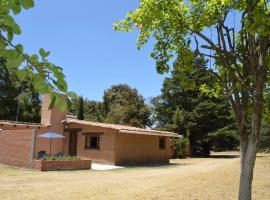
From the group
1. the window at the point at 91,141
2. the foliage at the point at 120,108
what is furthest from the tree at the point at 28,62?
the foliage at the point at 120,108

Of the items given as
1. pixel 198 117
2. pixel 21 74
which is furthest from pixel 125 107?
pixel 21 74

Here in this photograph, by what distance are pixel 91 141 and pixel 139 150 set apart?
386cm

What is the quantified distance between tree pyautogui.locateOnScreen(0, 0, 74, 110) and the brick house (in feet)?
78.1

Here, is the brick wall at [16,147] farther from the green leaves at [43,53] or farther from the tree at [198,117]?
the tree at [198,117]

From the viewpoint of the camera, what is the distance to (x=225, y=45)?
923cm

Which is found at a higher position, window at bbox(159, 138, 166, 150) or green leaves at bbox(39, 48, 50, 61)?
window at bbox(159, 138, 166, 150)

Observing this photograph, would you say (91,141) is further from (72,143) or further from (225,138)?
(225,138)

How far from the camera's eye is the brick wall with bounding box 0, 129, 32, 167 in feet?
79.3

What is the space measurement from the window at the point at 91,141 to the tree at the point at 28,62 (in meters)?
28.1

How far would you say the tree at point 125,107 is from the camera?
167 feet

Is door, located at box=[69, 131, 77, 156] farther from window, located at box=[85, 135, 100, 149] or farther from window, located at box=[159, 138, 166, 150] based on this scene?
window, located at box=[159, 138, 166, 150]

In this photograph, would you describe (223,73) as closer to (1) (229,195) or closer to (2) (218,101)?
(1) (229,195)

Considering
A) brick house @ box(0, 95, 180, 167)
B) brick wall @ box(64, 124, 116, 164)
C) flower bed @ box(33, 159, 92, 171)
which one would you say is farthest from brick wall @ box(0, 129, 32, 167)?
brick wall @ box(64, 124, 116, 164)

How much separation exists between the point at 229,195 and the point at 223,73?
15.4 ft
